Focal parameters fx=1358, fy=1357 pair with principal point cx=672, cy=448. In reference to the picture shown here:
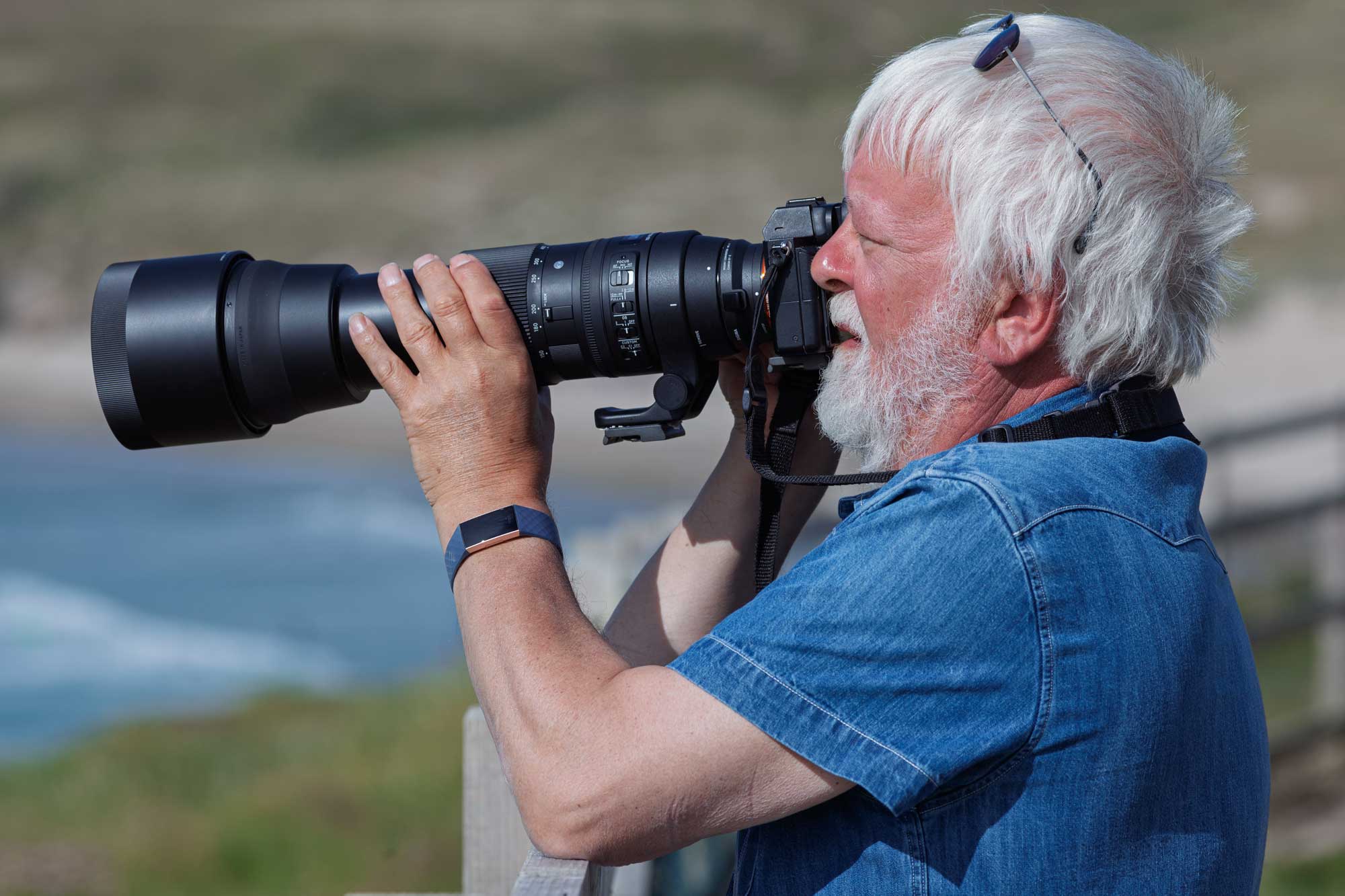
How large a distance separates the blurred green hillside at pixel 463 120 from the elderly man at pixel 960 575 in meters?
18.2

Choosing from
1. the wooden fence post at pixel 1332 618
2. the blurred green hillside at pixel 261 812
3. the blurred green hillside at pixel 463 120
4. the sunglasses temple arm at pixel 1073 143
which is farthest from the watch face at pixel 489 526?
the blurred green hillside at pixel 463 120

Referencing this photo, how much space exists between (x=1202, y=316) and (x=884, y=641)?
0.54 m

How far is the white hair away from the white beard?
57mm

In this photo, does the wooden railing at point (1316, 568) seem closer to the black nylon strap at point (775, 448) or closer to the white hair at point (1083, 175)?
the black nylon strap at point (775, 448)

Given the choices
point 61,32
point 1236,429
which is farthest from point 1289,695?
point 61,32

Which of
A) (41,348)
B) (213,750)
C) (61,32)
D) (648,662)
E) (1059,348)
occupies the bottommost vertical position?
(213,750)

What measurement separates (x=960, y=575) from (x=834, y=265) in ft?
1.51

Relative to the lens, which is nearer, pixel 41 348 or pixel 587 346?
pixel 587 346

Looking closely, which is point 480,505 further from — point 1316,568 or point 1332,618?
point 1316,568

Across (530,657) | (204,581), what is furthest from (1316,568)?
(204,581)

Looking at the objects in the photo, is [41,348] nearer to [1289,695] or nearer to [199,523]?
[199,523]

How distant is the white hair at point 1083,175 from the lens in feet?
4.13

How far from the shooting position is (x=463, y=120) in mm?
34750

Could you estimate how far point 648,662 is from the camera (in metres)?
1.69
